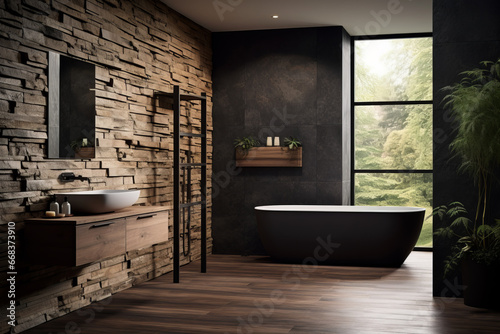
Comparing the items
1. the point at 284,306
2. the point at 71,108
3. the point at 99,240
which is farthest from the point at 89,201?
the point at 284,306

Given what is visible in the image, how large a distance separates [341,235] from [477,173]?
2.00m

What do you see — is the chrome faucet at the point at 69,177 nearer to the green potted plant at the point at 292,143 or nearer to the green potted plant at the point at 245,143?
the green potted plant at the point at 245,143

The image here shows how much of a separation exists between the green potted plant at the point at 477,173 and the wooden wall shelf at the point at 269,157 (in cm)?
253

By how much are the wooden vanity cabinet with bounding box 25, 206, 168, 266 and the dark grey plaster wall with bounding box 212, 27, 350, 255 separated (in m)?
3.09

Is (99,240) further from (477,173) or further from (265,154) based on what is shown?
(265,154)

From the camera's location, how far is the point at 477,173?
5074 mm

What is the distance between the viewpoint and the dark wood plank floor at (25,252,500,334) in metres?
4.29

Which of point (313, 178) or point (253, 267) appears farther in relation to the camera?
point (313, 178)

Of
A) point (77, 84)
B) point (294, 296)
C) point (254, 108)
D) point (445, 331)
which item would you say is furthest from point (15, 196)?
point (254, 108)

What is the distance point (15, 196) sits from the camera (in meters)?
4.11

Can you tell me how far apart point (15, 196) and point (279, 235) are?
11.4ft

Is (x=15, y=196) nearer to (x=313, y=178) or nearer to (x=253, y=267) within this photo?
(x=253, y=267)

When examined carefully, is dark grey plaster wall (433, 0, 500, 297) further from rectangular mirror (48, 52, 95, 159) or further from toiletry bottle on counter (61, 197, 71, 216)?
toiletry bottle on counter (61, 197, 71, 216)

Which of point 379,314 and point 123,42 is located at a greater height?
point 123,42
